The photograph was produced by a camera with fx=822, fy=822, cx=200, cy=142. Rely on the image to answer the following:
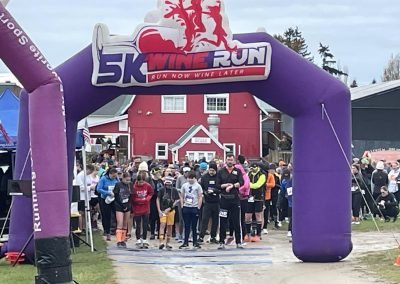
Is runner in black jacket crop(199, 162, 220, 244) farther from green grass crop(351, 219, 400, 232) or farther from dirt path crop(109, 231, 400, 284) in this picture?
green grass crop(351, 219, 400, 232)

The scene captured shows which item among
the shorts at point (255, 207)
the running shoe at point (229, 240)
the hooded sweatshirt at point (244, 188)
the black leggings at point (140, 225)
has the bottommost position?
the running shoe at point (229, 240)

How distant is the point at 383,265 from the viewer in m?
13.3

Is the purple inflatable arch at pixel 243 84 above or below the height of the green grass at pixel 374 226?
above

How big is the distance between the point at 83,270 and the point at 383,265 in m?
4.81

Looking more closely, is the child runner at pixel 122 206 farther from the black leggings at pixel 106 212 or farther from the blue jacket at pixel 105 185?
the black leggings at pixel 106 212

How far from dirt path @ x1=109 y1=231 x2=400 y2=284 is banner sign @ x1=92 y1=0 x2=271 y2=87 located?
315 centimetres

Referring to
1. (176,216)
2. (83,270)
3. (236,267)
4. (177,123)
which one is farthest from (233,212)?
(177,123)

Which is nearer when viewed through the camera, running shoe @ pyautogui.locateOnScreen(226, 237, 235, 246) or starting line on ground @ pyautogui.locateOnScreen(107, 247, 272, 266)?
starting line on ground @ pyautogui.locateOnScreen(107, 247, 272, 266)

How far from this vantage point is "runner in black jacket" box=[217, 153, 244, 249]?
1628 centimetres

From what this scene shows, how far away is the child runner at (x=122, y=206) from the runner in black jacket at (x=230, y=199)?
1.87 metres

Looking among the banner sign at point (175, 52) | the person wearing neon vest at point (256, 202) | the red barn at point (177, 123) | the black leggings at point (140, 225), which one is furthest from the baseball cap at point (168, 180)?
the red barn at point (177, 123)

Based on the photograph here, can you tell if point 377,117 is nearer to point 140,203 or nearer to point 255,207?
point 255,207

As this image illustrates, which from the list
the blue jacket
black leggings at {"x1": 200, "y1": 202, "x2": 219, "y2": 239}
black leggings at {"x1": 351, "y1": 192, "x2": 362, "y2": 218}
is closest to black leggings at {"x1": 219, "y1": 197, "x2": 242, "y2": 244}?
black leggings at {"x1": 200, "y1": 202, "x2": 219, "y2": 239}

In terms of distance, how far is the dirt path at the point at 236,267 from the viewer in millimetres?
12242
